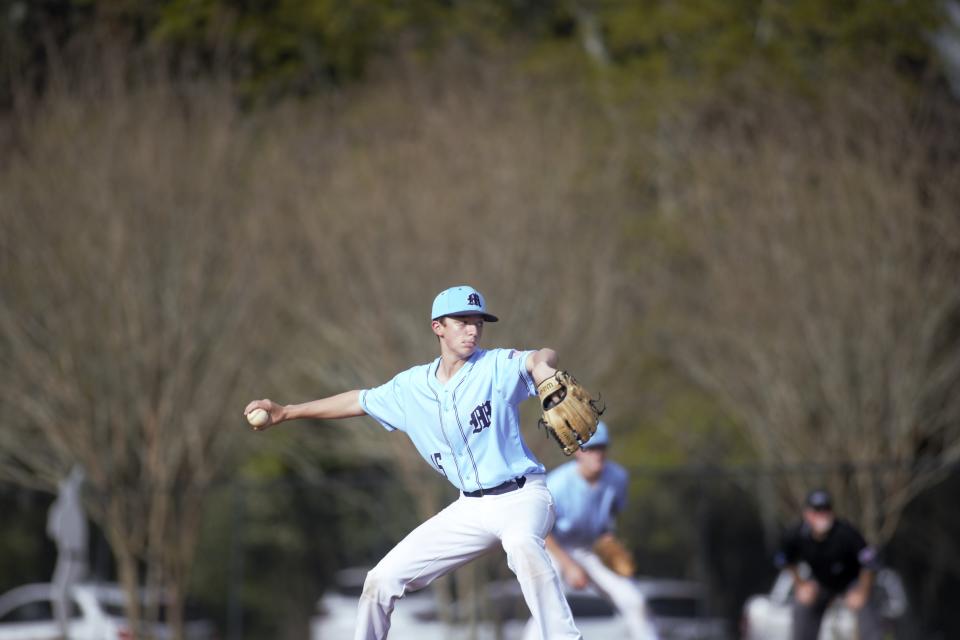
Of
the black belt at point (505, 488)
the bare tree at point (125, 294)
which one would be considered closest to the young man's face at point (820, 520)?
the black belt at point (505, 488)

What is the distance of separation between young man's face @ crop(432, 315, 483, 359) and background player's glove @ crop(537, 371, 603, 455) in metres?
A: 0.71

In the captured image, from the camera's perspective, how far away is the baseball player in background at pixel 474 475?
22.1ft

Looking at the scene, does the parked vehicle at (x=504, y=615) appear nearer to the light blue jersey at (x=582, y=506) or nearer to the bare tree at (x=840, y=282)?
the bare tree at (x=840, y=282)

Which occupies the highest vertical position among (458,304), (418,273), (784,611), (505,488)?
(418,273)

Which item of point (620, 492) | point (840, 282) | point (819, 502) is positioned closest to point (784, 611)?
point (840, 282)

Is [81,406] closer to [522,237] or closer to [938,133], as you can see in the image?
[522,237]

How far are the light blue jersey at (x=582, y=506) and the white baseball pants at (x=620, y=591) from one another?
128mm

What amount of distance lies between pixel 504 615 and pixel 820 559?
707 cm

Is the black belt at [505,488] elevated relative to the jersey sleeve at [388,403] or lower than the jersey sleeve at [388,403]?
lower

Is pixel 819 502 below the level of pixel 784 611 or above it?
above

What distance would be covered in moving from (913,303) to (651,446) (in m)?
6.89

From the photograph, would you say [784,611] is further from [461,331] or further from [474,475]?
[461,331]

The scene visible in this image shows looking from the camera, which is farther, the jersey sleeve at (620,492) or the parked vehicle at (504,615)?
the parked vehicle at (504,615)

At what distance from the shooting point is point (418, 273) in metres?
20.0
